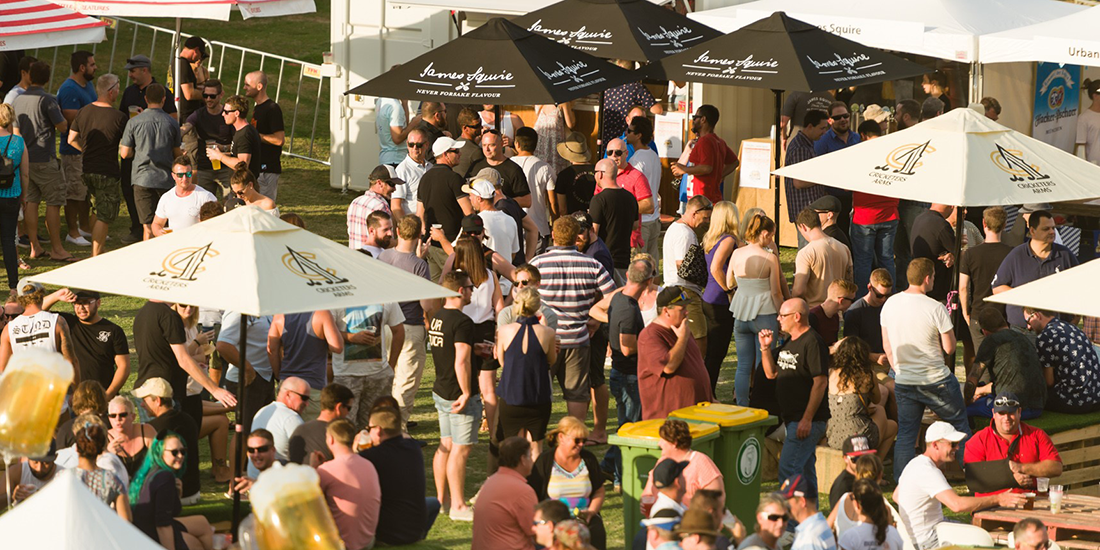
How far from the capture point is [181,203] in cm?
1212

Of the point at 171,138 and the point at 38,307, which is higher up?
the point at 171,138

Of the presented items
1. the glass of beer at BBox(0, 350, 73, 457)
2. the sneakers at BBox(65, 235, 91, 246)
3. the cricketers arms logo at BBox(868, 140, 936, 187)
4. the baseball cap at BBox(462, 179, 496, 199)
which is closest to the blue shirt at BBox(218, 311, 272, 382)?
the baseball cap at BBox(462, 179, 496, 199)

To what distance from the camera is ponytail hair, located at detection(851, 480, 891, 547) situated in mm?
7921

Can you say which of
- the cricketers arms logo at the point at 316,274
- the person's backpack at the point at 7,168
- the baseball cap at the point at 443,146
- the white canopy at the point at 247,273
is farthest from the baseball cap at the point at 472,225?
the person's backpack at the point at 7,168

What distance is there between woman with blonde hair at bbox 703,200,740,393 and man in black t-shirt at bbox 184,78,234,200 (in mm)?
5394

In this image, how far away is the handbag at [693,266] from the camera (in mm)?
11406

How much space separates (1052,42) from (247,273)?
9.40 m

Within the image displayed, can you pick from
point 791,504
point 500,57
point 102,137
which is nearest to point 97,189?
point 102,137

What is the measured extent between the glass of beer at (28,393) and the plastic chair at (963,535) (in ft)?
16.4

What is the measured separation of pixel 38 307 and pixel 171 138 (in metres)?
4.54

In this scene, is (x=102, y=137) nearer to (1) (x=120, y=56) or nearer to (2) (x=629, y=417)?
(2) (x=629, y=417)

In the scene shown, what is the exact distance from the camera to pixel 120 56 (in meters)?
23.7

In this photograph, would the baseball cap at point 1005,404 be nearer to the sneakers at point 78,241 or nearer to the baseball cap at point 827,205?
the baseball cap at point 827,205

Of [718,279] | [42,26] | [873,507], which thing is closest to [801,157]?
[718,279]
